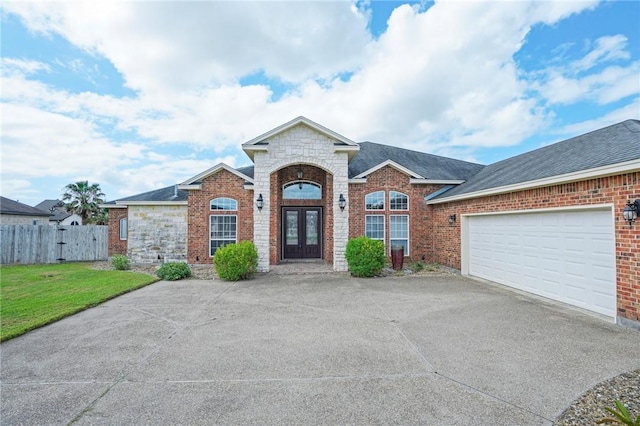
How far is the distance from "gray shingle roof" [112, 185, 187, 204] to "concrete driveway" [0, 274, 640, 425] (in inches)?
291

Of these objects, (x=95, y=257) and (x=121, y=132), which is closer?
(x=121, y=132)

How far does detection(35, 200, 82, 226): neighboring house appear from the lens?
2772 centimetres

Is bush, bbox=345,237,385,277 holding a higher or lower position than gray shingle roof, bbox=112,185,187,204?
lower

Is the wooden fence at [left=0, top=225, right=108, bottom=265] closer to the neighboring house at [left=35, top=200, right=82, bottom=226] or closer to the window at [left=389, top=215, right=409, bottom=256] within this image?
the neighboring house at [left=35, top=200, right=82, bottom=226]

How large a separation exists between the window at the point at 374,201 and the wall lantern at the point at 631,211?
7766mm

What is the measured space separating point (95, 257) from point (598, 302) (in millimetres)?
19754

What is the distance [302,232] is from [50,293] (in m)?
8.60

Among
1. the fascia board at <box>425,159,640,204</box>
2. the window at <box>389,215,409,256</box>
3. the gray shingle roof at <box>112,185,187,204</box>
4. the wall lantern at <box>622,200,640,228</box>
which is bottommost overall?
the window at <box>389,215,409,256</box>

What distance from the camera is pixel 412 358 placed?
375cm

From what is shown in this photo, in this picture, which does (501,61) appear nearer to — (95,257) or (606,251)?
(606,251)

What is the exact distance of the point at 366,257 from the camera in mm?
9555

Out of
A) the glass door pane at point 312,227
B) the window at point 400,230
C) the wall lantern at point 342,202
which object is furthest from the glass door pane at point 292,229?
the window at point 400,230

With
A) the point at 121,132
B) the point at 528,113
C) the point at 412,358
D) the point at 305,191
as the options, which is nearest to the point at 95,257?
the point at 121,132

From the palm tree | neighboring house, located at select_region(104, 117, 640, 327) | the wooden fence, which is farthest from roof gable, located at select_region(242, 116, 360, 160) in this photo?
the palm tree
